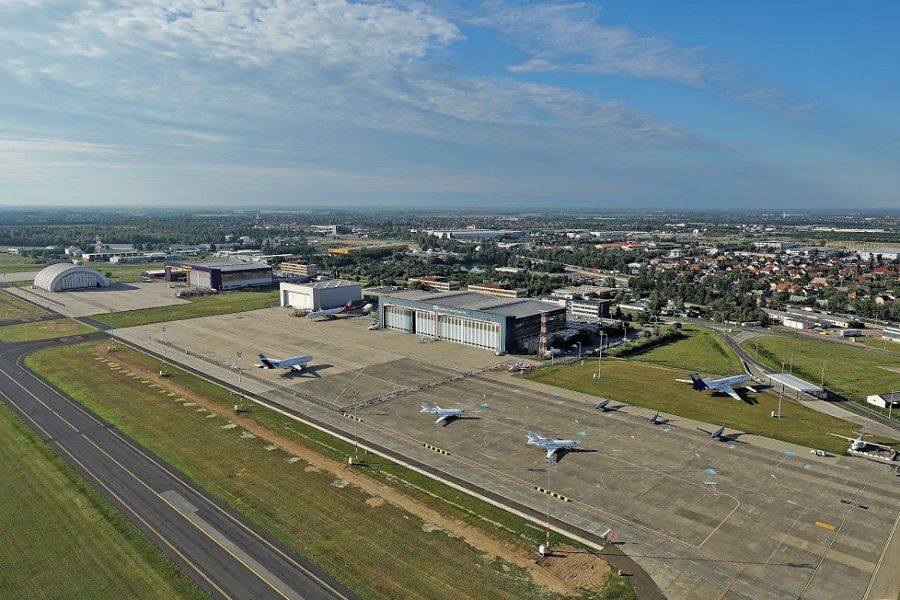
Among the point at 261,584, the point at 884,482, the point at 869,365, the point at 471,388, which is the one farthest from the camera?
the point at 869,365

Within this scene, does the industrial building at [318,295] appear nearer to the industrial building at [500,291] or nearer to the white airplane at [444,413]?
the industrial building at [500,291]

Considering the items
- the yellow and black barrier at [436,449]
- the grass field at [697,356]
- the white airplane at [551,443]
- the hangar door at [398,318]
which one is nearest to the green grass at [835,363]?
the grass field at [697,356]

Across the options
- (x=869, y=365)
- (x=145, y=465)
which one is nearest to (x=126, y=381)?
(x=145, y=465)

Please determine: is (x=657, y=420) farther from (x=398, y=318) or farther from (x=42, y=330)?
(x=42, y=330)

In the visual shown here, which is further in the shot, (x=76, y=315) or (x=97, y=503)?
(x=76, y=315)

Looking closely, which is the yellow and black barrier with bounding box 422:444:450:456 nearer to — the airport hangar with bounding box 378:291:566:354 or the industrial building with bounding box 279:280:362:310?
the airport hangar with bounding box 378:291:566:354

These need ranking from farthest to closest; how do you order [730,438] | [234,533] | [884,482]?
[730,438]
[884,482]
[234,533]

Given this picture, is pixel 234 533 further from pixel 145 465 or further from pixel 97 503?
pixel 145 465

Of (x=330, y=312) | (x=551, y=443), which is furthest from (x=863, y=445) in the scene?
(x=330, y=312)
